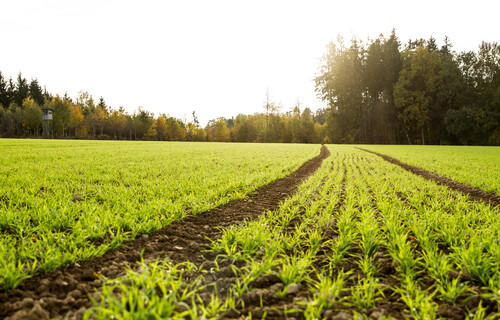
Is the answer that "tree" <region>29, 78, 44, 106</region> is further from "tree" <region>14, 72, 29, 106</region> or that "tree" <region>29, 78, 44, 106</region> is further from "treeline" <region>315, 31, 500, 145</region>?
"treeline" <region>315, 31, 500, 145</region>

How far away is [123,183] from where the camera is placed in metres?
7.05

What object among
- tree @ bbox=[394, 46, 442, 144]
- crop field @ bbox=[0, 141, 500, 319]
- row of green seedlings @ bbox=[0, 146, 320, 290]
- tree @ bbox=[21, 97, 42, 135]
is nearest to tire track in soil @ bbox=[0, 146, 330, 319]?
crop field @ bbox=[0, 141, 500, 319]

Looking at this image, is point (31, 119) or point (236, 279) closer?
point (236, 279)

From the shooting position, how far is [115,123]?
7550 cm

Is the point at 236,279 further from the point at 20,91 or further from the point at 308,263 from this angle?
the point at 20,91

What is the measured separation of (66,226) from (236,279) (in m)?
2.93

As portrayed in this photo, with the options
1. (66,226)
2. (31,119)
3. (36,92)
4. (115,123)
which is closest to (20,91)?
(36,92)

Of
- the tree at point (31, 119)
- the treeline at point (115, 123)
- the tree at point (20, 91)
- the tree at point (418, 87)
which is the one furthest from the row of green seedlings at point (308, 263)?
the tree at point (20, 91)

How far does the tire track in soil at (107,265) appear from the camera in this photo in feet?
6.69

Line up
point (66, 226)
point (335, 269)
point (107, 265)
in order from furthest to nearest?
point (66, 226) → point (335, 269) → point (107, 265)

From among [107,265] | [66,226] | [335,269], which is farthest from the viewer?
[66,226]

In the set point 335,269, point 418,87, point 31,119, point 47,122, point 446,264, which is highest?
point 418,87

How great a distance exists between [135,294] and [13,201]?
4.57 metres

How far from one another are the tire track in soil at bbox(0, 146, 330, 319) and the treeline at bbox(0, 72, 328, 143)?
2900 inches
